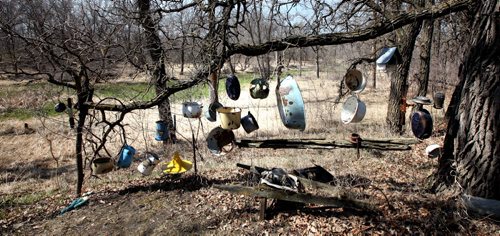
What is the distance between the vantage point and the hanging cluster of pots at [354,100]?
4.06m

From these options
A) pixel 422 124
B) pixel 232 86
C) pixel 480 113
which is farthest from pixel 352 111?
pixel 232 86

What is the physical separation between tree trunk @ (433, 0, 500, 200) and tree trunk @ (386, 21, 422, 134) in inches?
165

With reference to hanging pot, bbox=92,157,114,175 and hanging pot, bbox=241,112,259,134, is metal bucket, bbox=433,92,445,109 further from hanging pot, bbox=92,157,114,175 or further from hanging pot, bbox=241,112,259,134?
hanging pot, bbox=92,157,114,175

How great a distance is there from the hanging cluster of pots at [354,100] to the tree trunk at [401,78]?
343 centimetres

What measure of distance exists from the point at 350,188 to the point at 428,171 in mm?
1909

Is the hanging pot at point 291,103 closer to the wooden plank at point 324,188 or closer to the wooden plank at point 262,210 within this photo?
the wooden plank at point 324,188

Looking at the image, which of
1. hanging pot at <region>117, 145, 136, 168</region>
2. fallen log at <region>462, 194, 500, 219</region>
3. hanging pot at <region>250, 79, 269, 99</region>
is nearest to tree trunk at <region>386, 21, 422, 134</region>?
fallen log at <region>462, 194, 500, 219</region>

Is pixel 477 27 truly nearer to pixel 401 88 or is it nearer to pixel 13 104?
pixel 401 88

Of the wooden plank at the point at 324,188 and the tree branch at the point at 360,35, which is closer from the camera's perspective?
the tree branch at the point at 360,35

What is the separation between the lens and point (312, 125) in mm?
10391

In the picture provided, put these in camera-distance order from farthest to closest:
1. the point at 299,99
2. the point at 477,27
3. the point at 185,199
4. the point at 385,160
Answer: the point at 385,160 < the point at 185,199 < the point at 299,99 < the point at 477,27

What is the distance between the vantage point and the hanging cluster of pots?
4.06 m

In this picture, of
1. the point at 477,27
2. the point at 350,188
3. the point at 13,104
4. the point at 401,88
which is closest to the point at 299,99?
the point at 350,188

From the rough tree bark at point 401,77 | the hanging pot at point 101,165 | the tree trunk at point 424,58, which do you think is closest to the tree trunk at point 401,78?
the rough tree bark at point 401,77
